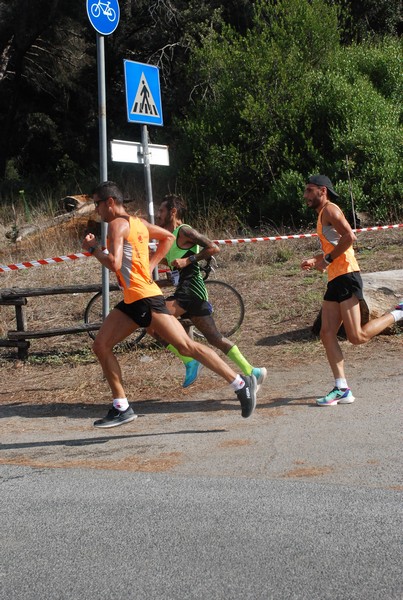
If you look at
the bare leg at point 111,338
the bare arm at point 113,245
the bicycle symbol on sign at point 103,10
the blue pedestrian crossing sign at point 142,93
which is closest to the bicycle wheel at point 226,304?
the blue pedestrian crossing sign at point 142,93

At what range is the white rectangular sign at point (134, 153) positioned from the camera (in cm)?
834

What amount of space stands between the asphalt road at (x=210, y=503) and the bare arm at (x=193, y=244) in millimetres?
1439

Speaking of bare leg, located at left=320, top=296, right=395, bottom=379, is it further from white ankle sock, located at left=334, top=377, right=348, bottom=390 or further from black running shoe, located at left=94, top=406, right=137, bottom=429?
black running shoe, located at left=94, top=406, right=137, bottom=429

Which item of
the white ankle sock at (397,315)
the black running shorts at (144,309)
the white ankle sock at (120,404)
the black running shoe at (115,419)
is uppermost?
the black running shorts at (144,309)

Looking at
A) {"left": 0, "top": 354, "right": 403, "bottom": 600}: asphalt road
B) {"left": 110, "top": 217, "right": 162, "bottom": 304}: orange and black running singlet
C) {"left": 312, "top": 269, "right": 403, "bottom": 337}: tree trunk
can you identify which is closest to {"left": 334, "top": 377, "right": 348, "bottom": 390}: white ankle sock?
{"left": 0, "top": 354, "right": 403, "bottom": 600}: asphalt road

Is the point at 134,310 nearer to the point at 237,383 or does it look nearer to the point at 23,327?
the point at 237,383

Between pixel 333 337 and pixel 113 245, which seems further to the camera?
pixel 333 337

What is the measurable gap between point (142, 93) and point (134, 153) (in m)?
0.67

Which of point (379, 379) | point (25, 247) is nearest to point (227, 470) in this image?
point (379, 379)

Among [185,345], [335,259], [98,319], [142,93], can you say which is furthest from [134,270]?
[98,319]

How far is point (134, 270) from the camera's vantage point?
6598mm

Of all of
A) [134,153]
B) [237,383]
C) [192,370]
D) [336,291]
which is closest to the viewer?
[237,383]

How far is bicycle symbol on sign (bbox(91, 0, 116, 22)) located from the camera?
804cm

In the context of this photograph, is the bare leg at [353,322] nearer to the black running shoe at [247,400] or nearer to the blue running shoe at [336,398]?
the blue running shoe at [336,398]
